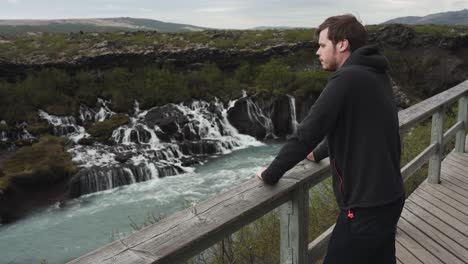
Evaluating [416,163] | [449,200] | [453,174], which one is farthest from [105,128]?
[416,163]

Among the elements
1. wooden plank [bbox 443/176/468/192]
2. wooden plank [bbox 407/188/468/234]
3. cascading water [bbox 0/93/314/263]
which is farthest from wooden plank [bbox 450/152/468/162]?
cascading water [bbox 0/93/314/263]

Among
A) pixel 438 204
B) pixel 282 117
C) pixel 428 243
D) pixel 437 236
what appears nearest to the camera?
pixel 428 243

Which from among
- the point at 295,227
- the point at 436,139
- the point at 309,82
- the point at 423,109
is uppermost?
the point at 423,109

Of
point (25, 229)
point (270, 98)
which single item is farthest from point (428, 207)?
point (270, 98)

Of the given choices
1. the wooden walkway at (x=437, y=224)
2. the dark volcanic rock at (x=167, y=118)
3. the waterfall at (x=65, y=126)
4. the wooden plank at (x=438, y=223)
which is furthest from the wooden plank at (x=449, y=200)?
the waterfall at (x=65, y=126)

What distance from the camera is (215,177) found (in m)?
16.2

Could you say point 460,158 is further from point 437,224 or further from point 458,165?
point 437,224

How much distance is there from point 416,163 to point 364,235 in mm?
2628

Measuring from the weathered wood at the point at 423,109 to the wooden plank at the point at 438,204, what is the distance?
1.06 m

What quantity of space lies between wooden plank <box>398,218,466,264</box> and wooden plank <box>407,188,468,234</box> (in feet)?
1.44

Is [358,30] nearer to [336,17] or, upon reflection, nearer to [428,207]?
[336,17]

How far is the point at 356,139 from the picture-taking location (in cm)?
220

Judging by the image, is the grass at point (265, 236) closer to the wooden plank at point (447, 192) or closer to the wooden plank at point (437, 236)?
the wooden plank at point (447, 192)

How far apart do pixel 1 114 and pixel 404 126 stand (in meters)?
20.7
